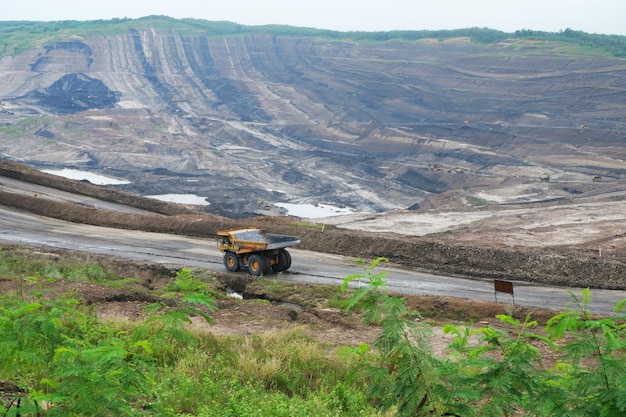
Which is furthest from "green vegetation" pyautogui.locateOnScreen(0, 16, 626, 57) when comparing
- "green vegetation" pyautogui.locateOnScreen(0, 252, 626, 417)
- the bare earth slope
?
"green vegetation" pyautogui.locateOnScreen(0, 252, 626, 417)

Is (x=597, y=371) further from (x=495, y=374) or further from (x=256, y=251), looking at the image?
(x=256, y=251)

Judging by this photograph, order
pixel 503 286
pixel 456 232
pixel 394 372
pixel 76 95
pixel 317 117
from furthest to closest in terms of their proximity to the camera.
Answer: pixel 76 95, pixel 317 117, pixel 456 232, pixel 503 286, pixel 394 372

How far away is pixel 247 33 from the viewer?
16625 centimetres

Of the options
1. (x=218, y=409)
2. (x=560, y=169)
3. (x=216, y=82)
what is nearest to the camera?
(x=218, y=409)

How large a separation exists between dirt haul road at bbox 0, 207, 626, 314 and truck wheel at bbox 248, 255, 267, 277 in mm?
738

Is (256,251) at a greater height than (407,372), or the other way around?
(407,372)

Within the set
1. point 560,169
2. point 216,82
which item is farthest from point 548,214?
point 216,82

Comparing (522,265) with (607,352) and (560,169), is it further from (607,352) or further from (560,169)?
(560,169)

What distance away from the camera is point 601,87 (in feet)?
307

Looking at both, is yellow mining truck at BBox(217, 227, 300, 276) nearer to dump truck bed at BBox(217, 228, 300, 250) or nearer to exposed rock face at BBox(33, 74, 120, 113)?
dump truck bed at BBox(217, 228, 300, 250)

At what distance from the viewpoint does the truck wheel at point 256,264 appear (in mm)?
25031

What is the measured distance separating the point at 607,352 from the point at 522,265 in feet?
69.6

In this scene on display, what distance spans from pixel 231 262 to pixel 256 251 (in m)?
1.40

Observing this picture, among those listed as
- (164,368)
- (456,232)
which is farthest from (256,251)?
(456,232)
